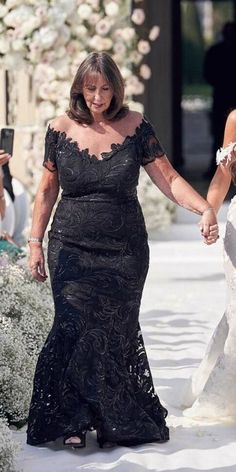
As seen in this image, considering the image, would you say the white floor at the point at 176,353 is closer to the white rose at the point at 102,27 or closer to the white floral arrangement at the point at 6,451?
the white floral arrangement at the point at 6,451

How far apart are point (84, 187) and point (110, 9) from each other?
18.1ft

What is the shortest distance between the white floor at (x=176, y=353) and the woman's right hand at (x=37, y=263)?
0.65m

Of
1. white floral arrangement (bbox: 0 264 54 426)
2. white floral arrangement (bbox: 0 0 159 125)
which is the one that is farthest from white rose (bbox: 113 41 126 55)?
white floral arrangement (bbox: 0 264 54 426)

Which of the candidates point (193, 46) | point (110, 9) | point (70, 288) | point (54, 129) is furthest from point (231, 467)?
point (193, 46)

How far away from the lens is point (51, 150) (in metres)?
5.57

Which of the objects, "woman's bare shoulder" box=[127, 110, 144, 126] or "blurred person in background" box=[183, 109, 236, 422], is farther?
"blurred person in background" box=[183, 109, 236, 422]

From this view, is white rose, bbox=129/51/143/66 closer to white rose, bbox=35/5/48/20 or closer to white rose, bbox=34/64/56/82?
white rose, bbox=34/64/56/82

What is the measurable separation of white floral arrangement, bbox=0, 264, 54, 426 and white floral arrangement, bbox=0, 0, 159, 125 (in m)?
3.12

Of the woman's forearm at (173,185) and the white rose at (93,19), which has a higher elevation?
the white rose at (93,19)

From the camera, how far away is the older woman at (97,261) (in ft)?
17.8

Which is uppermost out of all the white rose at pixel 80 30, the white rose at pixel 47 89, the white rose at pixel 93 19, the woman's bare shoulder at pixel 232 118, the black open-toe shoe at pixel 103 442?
the white rose at pixel 93 19

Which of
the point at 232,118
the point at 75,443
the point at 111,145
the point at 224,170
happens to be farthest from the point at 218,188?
the point at 75,443

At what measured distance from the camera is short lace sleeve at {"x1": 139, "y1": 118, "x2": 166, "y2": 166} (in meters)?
5.55

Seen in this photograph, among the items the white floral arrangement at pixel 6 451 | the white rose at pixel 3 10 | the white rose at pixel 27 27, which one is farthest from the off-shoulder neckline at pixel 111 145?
the white rose at pixel 27 27
